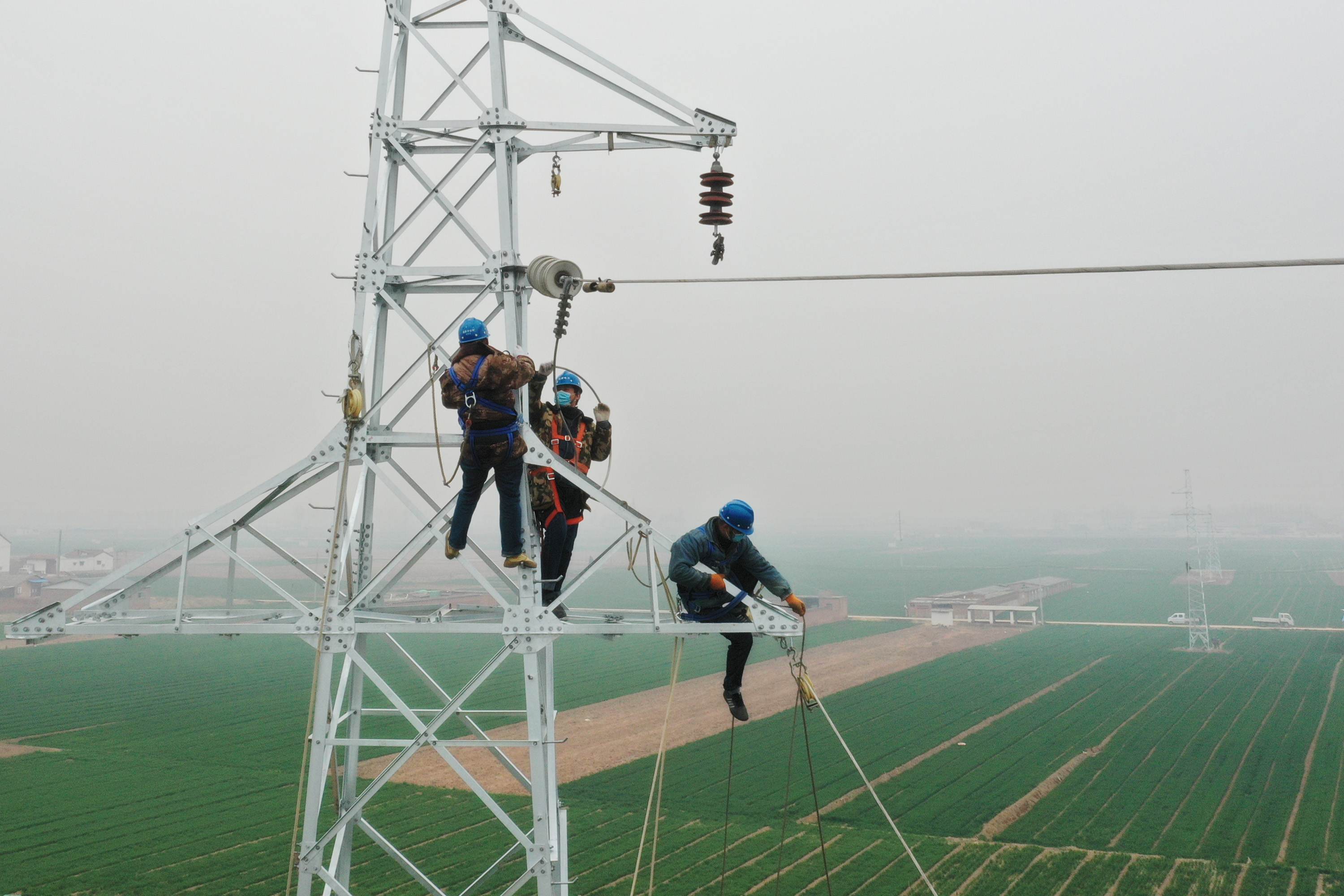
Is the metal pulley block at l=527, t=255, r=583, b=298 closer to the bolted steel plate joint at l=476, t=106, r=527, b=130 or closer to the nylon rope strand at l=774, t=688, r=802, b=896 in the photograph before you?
the bolted steel plate joint at l=476, t=106, r=527, b=130

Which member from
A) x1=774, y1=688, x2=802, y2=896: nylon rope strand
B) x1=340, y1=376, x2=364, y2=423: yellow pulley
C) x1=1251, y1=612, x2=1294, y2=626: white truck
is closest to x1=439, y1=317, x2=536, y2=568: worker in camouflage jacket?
x1=340, y1=376, x2=364, y2=423: yellow pulley

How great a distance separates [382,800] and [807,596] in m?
70.5

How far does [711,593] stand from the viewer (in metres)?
8.76

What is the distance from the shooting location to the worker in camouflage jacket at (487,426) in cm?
811

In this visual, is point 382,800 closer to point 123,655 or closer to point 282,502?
point 282,502

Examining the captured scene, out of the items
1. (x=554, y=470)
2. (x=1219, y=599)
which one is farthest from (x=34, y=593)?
(x=1219, y=599)

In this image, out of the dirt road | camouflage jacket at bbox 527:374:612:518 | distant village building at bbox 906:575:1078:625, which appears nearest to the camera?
camouflage jacket at bbox 527:374:612:518

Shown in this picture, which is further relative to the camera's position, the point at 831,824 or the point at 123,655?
the point at 123,655

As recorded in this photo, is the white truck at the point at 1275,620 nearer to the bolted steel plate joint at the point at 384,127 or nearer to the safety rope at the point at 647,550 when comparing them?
the safety rope at the point at 647,550

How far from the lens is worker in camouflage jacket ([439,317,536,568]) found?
8109 millimetres

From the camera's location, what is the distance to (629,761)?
38938mm

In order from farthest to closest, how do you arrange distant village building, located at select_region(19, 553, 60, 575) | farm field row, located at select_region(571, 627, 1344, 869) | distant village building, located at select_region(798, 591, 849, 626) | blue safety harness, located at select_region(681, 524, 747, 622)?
1. distant village building, located at select_region(19, 553, 60, 575)
2. distant village building, located at select_region(798, 591, 849, 626)
3. farm field row, located at select_region(571, 627, 1344, 869)
4. blue safety harness, located at select_region(681, 524, 747, 622)

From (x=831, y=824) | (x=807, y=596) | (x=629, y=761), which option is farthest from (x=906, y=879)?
(x=807, y=596)

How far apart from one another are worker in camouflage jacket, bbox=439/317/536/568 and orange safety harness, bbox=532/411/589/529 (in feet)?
0.99
